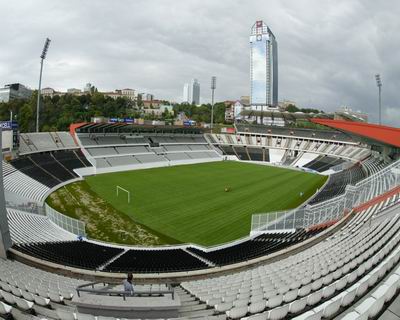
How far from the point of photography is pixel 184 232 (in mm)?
21172

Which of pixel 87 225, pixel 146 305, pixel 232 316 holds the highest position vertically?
pixel 232 316

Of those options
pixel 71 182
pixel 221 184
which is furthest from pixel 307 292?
pixel 71 182

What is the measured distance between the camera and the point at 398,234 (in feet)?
28.7

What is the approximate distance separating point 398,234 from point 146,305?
7458 millimetres

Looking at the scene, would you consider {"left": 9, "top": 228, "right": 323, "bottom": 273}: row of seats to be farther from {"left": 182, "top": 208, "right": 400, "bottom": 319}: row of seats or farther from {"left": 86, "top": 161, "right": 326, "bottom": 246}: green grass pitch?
{"left": 182, "top": 208, "right": 400, "bottom": 319}: row of seats

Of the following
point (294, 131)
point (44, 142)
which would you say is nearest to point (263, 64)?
point (294, 131)

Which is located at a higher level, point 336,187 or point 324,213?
point 336,187

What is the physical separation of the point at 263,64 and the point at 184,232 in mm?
179559

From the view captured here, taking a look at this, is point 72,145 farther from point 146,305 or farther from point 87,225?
point 146,305

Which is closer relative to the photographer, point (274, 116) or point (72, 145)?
point (72, 145)

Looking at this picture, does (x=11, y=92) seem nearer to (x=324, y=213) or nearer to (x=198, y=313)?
(x=324, y=213)

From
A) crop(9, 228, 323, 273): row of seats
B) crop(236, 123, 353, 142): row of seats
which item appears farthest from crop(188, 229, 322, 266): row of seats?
crop(236, 123, 353, 142): row of seats

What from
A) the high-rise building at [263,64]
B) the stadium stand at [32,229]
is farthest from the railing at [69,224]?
the high-rise building at [263,64]

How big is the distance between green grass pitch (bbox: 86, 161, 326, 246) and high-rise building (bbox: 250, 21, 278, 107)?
481 ft
